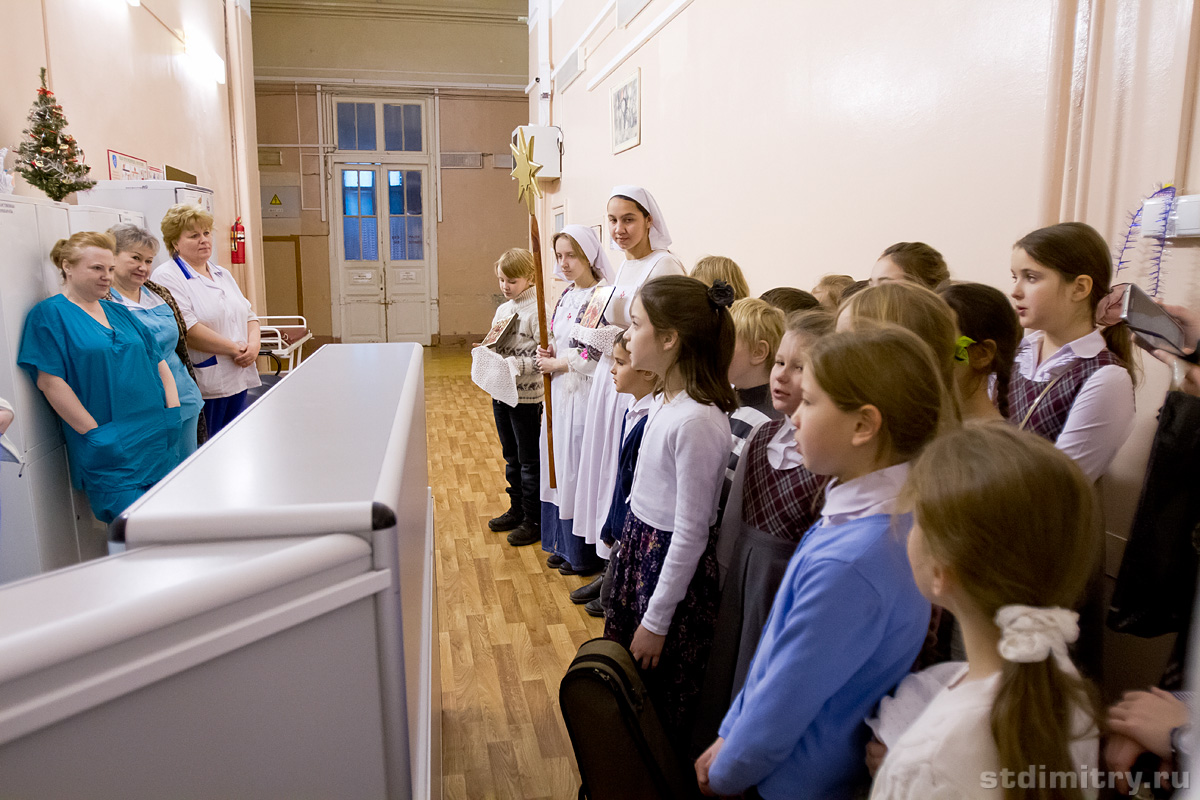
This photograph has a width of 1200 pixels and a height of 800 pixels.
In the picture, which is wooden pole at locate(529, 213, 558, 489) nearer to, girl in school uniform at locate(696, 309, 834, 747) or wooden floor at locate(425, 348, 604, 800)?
wooden floor at locate(425, 348, 604, 800)

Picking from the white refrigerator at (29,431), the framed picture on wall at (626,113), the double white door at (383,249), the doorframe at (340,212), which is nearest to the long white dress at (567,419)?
the white refrigerator at (29,431)

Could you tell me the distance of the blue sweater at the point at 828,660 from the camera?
1.06 metres

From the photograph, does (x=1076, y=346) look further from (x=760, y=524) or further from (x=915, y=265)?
(x=760, y=524)

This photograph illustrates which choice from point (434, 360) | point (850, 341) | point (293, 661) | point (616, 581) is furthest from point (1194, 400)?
point (434, 360)

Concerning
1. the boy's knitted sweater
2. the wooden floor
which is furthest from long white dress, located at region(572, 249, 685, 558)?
the boy's knitted sweater

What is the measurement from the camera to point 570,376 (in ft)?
10.7

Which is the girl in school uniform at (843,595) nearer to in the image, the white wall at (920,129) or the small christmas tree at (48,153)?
the white wall at (920,129)

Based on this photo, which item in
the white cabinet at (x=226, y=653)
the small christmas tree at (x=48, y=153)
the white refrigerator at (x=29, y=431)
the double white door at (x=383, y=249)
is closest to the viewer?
the white cabinet at (x=226, y=653)

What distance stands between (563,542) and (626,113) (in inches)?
138

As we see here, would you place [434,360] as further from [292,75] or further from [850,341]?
[850,341]

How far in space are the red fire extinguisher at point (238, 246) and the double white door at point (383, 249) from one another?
3.19 meters

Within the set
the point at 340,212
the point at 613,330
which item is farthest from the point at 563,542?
the point at 340,212

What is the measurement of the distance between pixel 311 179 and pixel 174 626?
11109 millimetres

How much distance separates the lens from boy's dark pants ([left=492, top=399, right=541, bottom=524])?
3.69 m
